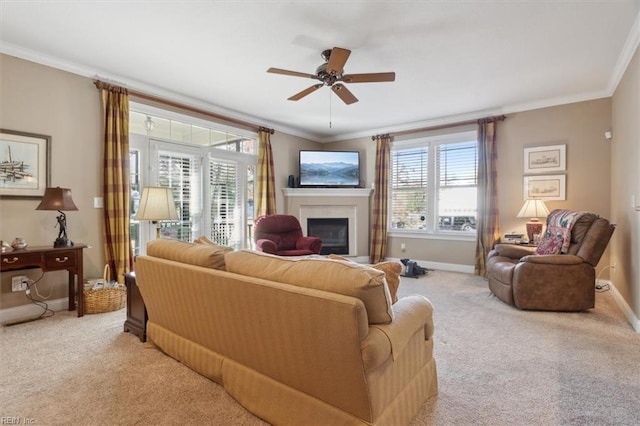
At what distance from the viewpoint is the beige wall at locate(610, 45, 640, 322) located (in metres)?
3.03

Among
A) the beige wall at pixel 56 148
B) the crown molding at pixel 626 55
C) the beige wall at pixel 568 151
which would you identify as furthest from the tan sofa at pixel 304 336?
the beige wall at pixel 568 151

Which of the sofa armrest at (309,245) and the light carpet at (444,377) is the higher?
the sofa armrest at (309,245)

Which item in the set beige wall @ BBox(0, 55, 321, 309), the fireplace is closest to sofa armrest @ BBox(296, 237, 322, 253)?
the fireplace

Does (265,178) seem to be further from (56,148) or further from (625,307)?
(625,307)

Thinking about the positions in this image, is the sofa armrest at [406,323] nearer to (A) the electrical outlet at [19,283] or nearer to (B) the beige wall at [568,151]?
(A) the electrical outlet at [19,283]

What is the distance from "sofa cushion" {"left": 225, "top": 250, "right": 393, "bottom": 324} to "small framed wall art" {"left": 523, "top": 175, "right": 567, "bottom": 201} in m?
4.49

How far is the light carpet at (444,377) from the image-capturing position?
170 centimetres

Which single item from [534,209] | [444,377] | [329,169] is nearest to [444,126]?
[534,209]

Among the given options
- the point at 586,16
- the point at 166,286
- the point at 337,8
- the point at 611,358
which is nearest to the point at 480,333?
the point at 611,358

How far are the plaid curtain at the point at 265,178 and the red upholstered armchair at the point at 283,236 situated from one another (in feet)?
2.21

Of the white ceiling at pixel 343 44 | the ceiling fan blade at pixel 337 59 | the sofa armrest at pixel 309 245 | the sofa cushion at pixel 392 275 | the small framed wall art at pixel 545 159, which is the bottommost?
the sofa armrest at pixel 309 245

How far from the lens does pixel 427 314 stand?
5.71ft

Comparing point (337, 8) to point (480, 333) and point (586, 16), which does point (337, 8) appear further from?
point (480, 333)

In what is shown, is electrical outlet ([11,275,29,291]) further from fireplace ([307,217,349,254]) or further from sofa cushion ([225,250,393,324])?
fireplace ([307,217,349,254])
